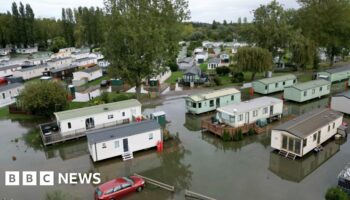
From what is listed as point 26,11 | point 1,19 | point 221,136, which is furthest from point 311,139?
point 1,19

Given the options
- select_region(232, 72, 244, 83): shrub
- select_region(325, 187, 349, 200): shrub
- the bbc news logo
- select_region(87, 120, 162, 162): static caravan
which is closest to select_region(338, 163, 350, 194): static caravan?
select_region(325, 187, 349, 200): shrub

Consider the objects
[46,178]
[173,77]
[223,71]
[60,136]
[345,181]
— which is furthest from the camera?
[173,77]

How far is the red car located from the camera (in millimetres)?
16438

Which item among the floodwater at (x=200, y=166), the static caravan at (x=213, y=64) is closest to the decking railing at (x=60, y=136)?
the floodwater at (x=200, y=166)

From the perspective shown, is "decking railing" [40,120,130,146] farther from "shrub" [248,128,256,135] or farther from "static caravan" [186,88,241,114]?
"shrub" [248,128,256,135]

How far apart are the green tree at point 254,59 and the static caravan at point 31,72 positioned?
133 ft

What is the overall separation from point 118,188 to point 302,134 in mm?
13476

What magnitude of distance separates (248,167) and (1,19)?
109m

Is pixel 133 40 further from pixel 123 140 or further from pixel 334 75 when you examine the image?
pixel 334 75

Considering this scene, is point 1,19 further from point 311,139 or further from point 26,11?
point 311,139

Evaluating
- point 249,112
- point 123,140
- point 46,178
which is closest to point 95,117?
point 123,140

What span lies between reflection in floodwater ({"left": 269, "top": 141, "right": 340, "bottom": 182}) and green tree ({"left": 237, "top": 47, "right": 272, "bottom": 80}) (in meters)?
23.1

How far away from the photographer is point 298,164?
812 inches

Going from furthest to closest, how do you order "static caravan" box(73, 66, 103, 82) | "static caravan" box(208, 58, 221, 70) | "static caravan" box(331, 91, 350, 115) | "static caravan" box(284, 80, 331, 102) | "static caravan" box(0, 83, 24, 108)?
"static caravan" box(208, 58, 221, 70) → "static caravan" box(73, 66, 103, 82) → "static caravan" box(0, 83, 24, 108) → "static caravan" box(284, 80, 331, 102) → "static caravan" box(331, 91, 350, 115)
